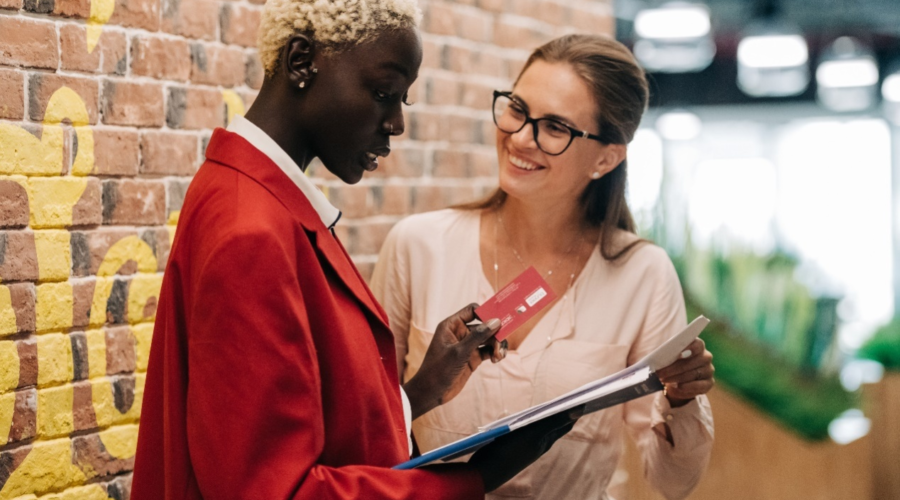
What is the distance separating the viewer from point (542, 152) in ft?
6.95

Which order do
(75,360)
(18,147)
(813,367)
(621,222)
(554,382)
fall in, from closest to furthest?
(18,147) < (75,360) < (554,382) < (621,222) < (813,367)

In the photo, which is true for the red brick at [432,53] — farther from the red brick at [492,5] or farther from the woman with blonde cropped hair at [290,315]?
the woman with blonde cropped hair at [290,315]

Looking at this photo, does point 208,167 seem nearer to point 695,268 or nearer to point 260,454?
point 260,454

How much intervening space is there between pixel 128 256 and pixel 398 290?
64 centimetres

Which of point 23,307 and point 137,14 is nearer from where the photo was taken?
point 23,307

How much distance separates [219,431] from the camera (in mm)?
1083

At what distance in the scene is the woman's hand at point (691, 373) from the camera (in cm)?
180

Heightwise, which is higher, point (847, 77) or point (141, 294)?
point (847, 77)

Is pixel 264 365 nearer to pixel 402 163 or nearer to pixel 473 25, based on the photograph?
pixel 402 163

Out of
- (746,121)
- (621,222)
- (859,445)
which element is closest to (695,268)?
(859,445)

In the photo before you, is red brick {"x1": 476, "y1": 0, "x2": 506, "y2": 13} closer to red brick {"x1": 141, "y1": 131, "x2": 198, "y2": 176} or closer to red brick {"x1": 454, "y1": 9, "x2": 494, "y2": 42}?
red brick {"x1": 454, "y1": 9, "x2": 494, "y2": 42}

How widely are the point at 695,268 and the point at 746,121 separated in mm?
9732

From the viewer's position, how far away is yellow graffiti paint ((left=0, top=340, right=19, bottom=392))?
5.40ft

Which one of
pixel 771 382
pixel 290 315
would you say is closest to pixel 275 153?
pixel 290 315
